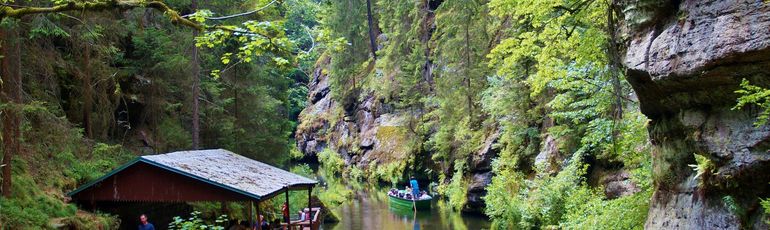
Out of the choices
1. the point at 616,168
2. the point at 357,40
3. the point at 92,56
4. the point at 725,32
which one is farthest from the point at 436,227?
the point at 357,40

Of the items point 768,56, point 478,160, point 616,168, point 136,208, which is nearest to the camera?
point 768,56

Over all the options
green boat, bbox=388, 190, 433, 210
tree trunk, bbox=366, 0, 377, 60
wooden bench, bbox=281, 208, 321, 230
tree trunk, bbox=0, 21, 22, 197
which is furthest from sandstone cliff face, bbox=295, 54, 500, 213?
tree trunk, bbox=0, 21, 22, 197

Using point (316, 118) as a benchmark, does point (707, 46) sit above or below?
below

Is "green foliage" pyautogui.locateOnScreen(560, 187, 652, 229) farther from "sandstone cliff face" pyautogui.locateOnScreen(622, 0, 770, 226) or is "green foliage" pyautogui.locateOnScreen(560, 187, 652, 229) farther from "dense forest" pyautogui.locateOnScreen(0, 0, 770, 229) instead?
"sandstone cliff face" pyautogui.locateOnScreen(622, 0, 770, 226)

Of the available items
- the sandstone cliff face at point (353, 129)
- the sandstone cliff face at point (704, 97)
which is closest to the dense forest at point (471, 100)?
the sandstone cliff face at point (704, 97)

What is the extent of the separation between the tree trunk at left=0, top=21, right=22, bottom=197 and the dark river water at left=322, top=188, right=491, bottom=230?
547 inches

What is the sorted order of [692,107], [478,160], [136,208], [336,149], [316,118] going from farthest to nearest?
[316,118] < [336,149] < [478,160] < [136,208] < [692,107]

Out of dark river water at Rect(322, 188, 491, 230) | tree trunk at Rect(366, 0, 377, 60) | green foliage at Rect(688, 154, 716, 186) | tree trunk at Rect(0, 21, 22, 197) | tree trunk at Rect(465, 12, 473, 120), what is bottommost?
dark river water at Rect(322, 188, 491, 230)

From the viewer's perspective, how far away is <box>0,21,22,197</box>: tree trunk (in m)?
12.1

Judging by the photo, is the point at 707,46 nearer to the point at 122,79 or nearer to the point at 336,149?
the point at 122,79

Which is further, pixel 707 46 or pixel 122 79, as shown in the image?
pixel 122 79

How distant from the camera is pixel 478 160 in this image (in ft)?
89.6

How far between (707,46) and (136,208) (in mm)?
13984

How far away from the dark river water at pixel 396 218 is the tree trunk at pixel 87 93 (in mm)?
9882
